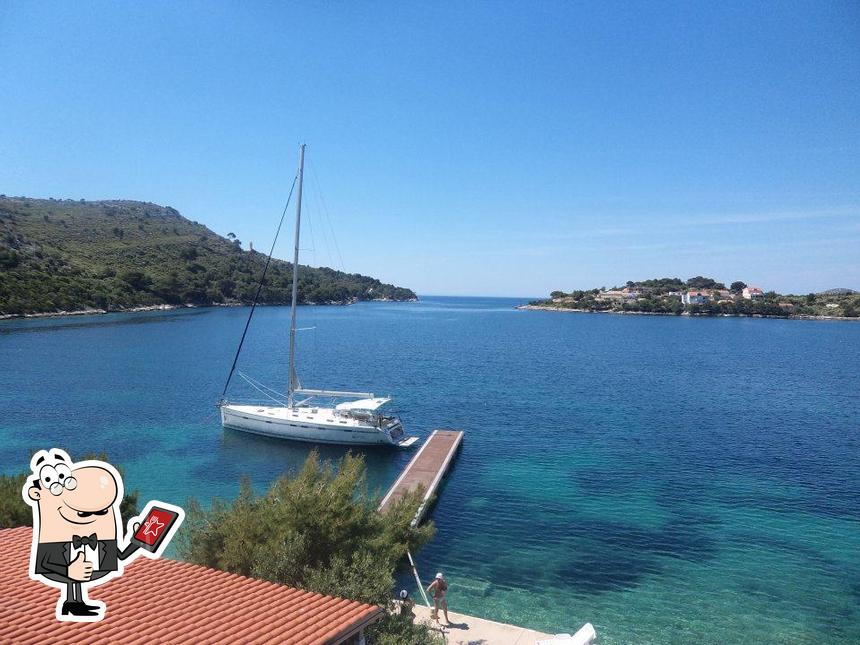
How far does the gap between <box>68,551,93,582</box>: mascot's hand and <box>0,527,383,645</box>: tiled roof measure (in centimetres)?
246

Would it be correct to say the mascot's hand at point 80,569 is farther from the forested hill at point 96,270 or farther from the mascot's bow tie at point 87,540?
the forested hill at point 96,270

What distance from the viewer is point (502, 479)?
29969 mm

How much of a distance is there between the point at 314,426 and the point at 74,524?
29.9m

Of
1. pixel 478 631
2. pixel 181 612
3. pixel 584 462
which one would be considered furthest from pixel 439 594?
pixel 584 462

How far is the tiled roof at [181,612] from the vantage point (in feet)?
23.6

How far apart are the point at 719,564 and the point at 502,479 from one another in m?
11.6

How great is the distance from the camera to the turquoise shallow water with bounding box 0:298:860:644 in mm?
18500

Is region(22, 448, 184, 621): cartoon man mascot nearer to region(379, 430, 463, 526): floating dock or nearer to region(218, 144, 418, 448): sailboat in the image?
region(379, 430, 463, 526): floating dock

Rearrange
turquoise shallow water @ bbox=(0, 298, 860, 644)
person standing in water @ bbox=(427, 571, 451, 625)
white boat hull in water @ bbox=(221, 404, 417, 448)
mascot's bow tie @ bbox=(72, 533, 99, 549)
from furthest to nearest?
white boat hull in water @ bbox=(221, 404, 417, 448)
turquoise shallow water @ bbox=(0, 298, 860, 644)
person standing in water @ bbox=(427, 571, 451, 625)
mascot's bow tie @ bbox=(72, 533, 99, 549)

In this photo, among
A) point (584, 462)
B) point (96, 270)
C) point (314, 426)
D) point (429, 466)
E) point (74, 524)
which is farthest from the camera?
point (96, 270)

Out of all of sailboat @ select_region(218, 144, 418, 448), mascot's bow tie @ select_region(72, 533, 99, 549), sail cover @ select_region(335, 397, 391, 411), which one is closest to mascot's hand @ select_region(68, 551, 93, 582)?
mascot's bow tie @ select_region(72, 533, 99, 549)

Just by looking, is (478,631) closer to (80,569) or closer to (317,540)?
(317,540)

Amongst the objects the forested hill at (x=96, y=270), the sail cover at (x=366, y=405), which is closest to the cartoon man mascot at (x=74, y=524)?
the sail cover at (x=366, y=405)

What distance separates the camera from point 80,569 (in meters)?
5.27
